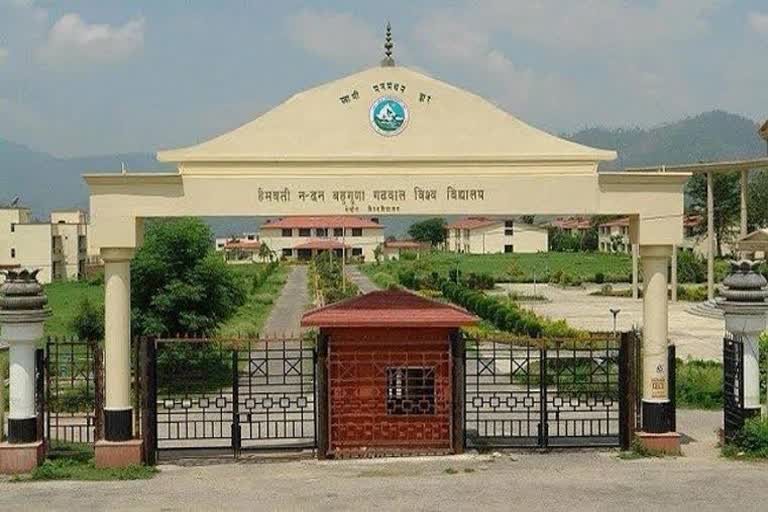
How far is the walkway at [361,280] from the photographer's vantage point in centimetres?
4637

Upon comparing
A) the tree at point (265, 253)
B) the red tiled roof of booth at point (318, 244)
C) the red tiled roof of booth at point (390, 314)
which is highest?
the red tiled roof of booth at point (318, 244)

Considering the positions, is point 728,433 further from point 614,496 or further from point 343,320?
point 343,320

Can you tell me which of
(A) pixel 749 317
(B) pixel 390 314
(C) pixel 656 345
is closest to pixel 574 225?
(A) pixel 749 317

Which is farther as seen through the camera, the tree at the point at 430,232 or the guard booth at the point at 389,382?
the tree at the point at 430,232

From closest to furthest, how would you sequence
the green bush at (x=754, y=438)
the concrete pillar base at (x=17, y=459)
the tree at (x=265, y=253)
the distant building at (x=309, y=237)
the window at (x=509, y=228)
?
the concrete pillar base at (x=17, y=459) → the green bush at (x=754, y=438) → the tree at (x=265, y=253) → the distant building at (x=309, y=237) → the window at (x=509, y=228)

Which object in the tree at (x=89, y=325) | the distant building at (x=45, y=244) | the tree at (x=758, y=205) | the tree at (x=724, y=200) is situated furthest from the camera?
the tree at (x=758, y=205)

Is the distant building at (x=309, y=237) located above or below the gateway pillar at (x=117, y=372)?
above

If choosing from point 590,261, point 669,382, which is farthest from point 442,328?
point 590,261

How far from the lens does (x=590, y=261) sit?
6362 cm

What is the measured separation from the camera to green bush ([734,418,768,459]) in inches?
413

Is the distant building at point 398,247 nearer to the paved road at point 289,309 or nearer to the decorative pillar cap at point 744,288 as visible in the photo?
the paved road at point 289,309

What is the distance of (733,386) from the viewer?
35.8 ft

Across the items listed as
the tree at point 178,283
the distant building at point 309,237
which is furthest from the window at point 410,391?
the distant building at point 309,237

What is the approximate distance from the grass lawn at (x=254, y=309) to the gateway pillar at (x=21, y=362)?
9160 mm
